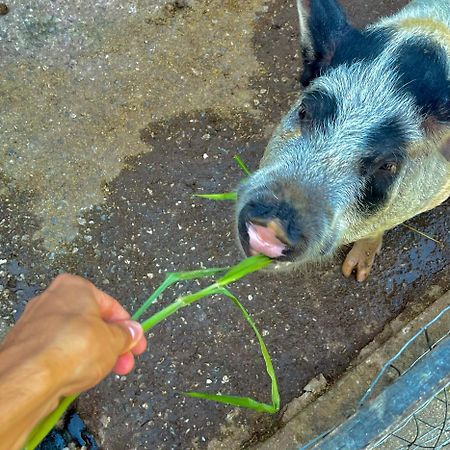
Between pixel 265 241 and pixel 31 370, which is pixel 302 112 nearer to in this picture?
pixel 265 241

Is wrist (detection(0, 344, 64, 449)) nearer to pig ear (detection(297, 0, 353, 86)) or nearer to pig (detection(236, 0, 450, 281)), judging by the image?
pig (detection(236, 0, 450, 281))

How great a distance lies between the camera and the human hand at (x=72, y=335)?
1.29 meters

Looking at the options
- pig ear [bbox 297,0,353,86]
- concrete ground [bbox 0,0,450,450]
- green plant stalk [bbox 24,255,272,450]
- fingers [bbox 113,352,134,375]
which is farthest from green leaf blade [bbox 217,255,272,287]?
concrete ground [bbox 0,0,450,450]

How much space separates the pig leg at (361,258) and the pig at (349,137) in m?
0.71

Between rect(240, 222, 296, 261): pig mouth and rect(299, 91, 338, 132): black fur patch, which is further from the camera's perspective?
rect(299, 91, 338, 132): black fur patch

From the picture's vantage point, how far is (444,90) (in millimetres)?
2408

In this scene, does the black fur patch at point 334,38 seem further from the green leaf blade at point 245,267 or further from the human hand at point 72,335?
the human hand at point 72,335

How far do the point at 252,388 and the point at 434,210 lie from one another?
158 cm

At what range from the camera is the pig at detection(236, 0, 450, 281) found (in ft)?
7.27

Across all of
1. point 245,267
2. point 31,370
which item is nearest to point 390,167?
point 245,267

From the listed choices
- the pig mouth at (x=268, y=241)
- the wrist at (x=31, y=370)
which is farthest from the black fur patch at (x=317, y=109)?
the wrist at (x=31, y=370)

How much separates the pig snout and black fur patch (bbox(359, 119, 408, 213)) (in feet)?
1.39

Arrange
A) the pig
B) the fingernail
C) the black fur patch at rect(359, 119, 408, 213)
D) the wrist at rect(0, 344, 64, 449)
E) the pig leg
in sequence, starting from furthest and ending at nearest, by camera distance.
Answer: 1. the pig leg
2. the black fur patch at rect(359, 119, 408, 213)
3. the pig
4. the fingernail
5. the wrist at rect(0, 344, 64, 449)

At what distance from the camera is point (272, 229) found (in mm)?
2055
